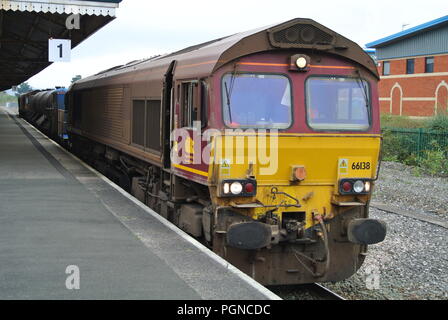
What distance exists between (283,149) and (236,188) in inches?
32.1

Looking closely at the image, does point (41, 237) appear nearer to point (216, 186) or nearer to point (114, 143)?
point (216, 186)

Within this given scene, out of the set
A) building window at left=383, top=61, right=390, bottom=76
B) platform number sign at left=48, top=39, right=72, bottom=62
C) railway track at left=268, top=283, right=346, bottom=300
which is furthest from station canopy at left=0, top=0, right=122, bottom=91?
building window at left=383, top=61, right=390, bottom=76

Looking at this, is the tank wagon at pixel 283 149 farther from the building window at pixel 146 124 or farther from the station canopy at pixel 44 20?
the station canopy at pixel 44 20

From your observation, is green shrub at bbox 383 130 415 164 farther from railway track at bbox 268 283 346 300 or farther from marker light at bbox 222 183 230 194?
marker light at bbox 222 183 230 194

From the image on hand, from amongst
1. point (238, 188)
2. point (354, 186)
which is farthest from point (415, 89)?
point (238, 188)

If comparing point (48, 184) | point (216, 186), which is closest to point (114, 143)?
point (48, 184)

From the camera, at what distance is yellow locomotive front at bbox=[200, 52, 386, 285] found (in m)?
7.55

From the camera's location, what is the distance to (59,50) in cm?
1816

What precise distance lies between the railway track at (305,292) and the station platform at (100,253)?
1.45m

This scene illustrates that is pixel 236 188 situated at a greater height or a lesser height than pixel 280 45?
lesser

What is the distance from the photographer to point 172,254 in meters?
7.45

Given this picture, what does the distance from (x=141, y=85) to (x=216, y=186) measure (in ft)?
14.4

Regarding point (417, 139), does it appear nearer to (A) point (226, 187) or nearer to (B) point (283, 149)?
(B) point (283, 149)

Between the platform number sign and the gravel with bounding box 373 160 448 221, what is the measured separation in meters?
9.93
